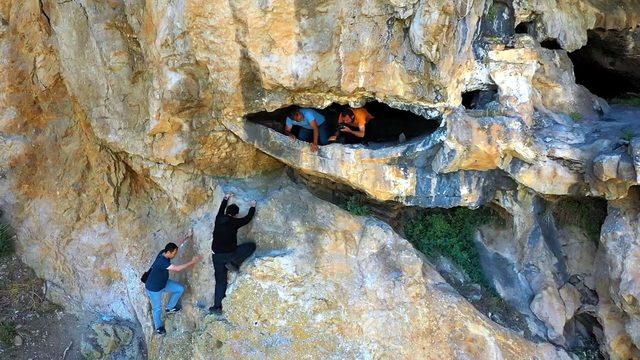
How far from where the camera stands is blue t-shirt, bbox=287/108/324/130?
724 centimetres

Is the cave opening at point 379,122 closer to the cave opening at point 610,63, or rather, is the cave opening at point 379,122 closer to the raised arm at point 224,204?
the raised arm at point 224,204

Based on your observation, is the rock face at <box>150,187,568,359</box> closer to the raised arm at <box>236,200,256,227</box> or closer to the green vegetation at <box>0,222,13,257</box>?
the raised arm at <box>236,200,256,227</box>

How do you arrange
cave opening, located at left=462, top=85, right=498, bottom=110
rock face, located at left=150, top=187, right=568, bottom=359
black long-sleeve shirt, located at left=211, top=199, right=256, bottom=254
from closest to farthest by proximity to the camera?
cave opening, located at left=462, top=85, right=498, bottom=110
rock face, located at left=150, top=187, right=568, bottom=359
black long-sleeve shirt, located at left=211, top=199, right=256, bottom=254

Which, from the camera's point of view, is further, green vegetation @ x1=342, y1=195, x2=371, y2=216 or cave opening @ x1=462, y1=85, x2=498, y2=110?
green vegetation @ x1=342, y1=195, x2=371, y2=216

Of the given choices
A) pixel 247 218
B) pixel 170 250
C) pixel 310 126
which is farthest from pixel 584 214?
pixel 170 250

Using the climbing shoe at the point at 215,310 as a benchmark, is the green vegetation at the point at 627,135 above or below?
above

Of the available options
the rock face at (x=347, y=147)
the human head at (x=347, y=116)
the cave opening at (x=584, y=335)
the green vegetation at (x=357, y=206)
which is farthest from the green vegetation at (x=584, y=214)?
the human head at (x=347, y=116)

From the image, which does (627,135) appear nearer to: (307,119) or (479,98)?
(479,98)

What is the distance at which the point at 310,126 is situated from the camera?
7387 millimetres

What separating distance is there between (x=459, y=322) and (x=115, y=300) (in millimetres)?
5619

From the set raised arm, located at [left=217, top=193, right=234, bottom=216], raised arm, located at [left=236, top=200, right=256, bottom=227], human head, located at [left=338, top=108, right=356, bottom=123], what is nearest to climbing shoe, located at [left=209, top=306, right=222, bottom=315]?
raised arm, located at [left=236, top=200, right=256, bottom=227]

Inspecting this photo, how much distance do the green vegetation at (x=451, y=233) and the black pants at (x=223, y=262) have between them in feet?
8.13

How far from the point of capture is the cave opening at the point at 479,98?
6680 millimetres

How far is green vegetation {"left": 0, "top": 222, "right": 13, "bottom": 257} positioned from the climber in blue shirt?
3.28 meters
